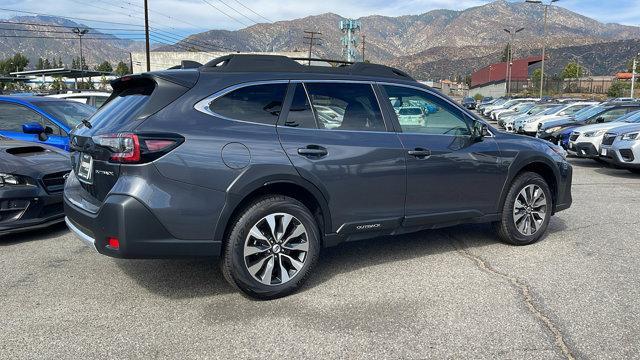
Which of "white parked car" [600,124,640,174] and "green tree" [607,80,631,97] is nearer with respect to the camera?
"white parked car" [600,124,640,174]

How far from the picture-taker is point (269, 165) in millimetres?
3918

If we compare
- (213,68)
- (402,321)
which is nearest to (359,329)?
(402,321)

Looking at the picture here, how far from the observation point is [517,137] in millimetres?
5527

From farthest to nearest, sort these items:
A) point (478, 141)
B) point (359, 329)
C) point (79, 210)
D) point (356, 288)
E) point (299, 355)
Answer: point (478, 141)
point (356, 288)
point (79, 210)
point (359, 329)
point (299, 355)

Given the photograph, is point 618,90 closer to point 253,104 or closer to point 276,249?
point 253,104

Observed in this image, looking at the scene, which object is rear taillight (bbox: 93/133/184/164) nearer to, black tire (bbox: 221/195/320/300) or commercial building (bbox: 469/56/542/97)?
black tire (bbox: 221/195/320/300)

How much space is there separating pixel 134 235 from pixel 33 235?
10.3 feet

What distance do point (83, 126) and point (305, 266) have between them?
85.0 inches

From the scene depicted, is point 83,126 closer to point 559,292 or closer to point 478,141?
point 478,141

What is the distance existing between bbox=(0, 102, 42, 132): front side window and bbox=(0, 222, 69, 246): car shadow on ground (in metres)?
2.54

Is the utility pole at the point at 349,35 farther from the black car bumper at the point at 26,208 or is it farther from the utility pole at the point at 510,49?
the black car bumper at the point at 26,208

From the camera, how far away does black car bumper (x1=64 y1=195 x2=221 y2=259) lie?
357 cm

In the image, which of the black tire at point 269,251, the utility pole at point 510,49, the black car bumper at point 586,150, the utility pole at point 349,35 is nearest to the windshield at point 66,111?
the black tire at point 269,251

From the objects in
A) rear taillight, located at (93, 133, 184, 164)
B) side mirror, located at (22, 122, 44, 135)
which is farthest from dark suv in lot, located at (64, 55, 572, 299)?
side mirror, located at (22, 122, 44, 135)
